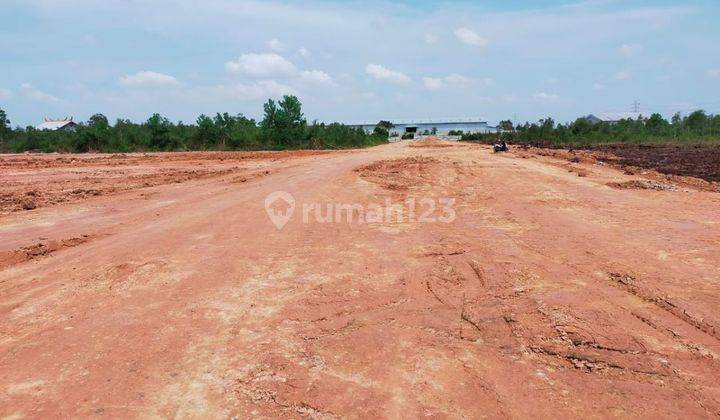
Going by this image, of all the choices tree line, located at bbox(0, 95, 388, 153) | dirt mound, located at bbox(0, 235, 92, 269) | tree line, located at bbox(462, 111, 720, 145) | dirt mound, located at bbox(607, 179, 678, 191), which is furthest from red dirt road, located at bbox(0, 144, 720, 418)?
tree line, located at bbox(462, 111, 720, 145)

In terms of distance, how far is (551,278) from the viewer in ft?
13.3

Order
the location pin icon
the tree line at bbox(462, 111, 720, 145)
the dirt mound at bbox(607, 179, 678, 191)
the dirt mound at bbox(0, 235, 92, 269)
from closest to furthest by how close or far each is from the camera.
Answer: the dirt mound at bbox(0, 235, 92, 269), the location pin icon, the dirt mound at bbox(607, 179, 678, 191), the tree line at bbox(462, 111, 720, 145)

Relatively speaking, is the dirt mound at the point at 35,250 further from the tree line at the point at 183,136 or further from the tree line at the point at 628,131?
the tree line at the point at 628,131

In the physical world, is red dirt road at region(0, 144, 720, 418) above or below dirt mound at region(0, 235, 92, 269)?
below

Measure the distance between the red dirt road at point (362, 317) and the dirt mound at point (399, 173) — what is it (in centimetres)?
405

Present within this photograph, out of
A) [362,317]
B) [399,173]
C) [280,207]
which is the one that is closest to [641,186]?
[399,173]

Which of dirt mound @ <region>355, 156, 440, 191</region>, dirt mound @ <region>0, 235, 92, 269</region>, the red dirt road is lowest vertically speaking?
the red dirt road

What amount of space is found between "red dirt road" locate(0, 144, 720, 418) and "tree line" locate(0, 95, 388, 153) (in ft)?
83.3

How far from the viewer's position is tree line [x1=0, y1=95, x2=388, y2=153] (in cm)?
3000

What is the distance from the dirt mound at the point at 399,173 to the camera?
10.6 meters

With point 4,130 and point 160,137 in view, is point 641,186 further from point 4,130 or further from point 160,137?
point 4,130

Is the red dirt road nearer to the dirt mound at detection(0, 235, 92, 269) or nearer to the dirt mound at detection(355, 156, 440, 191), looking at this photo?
the dirt mound at detection(0, 235, 92, 269)

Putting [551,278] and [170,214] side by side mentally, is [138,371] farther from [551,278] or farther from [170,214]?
[170,214]

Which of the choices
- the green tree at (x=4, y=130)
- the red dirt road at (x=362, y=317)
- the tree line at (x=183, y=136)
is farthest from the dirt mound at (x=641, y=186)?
the green tree at (x=4, y=130)
